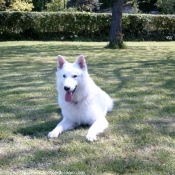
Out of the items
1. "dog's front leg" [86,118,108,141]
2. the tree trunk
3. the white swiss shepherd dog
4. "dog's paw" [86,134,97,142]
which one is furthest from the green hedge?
"dog's paw" [86,134,97,142]

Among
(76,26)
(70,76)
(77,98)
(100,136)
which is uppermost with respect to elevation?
(76,26)

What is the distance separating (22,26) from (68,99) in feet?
65.1

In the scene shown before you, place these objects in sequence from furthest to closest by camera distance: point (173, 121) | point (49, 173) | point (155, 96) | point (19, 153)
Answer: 1. point (155, 96)
2. point (173, 121)
3. point (19, 153)
4. point (49, 173)

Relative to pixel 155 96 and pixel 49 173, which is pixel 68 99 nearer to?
pixel 49 173

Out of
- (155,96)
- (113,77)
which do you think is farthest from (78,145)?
(113,77)

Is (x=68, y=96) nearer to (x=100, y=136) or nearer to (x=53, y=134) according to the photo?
(x=53, y=134)

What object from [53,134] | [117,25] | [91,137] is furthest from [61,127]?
[117,25]

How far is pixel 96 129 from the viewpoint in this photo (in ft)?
12.1

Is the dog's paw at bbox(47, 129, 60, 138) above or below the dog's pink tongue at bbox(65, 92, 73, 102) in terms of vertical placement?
below

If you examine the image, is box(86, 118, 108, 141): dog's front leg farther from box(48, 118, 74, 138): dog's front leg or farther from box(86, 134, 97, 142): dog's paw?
box(48, 118, 74, 138): dog's front leg

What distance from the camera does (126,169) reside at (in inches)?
109

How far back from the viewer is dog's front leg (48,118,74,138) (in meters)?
3.66

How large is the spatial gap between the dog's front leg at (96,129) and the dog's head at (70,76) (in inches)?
19.2

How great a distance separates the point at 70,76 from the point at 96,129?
2.50ft
